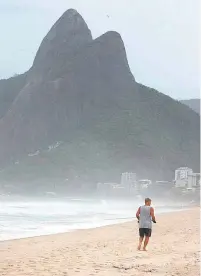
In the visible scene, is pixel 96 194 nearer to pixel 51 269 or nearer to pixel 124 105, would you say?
pixel 124 105

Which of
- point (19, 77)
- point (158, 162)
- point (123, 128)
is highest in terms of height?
point (19, 77)

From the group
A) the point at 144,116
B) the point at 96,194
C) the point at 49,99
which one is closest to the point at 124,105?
the point at 144,116

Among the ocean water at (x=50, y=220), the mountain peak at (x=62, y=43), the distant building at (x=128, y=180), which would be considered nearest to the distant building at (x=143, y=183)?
the distant building at (x=128, y=180)

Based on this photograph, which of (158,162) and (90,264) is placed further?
(158,162)

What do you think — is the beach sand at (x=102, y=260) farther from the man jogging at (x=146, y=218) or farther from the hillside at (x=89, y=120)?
the hillside at (x=89, y=120)

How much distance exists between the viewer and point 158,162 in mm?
104938

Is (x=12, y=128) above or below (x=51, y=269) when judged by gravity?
above

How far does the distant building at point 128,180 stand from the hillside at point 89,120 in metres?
5.82

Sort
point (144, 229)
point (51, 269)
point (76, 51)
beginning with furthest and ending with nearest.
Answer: point (76, 51), point (144, 229), point (51, 269)

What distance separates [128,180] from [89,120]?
31544 mm

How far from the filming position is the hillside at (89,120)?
105375 millimetres

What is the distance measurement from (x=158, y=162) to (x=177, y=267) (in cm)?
9727

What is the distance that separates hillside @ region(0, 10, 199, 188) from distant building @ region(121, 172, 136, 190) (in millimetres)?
5815

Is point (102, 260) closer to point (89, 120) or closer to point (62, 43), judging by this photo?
point (89, 120)
